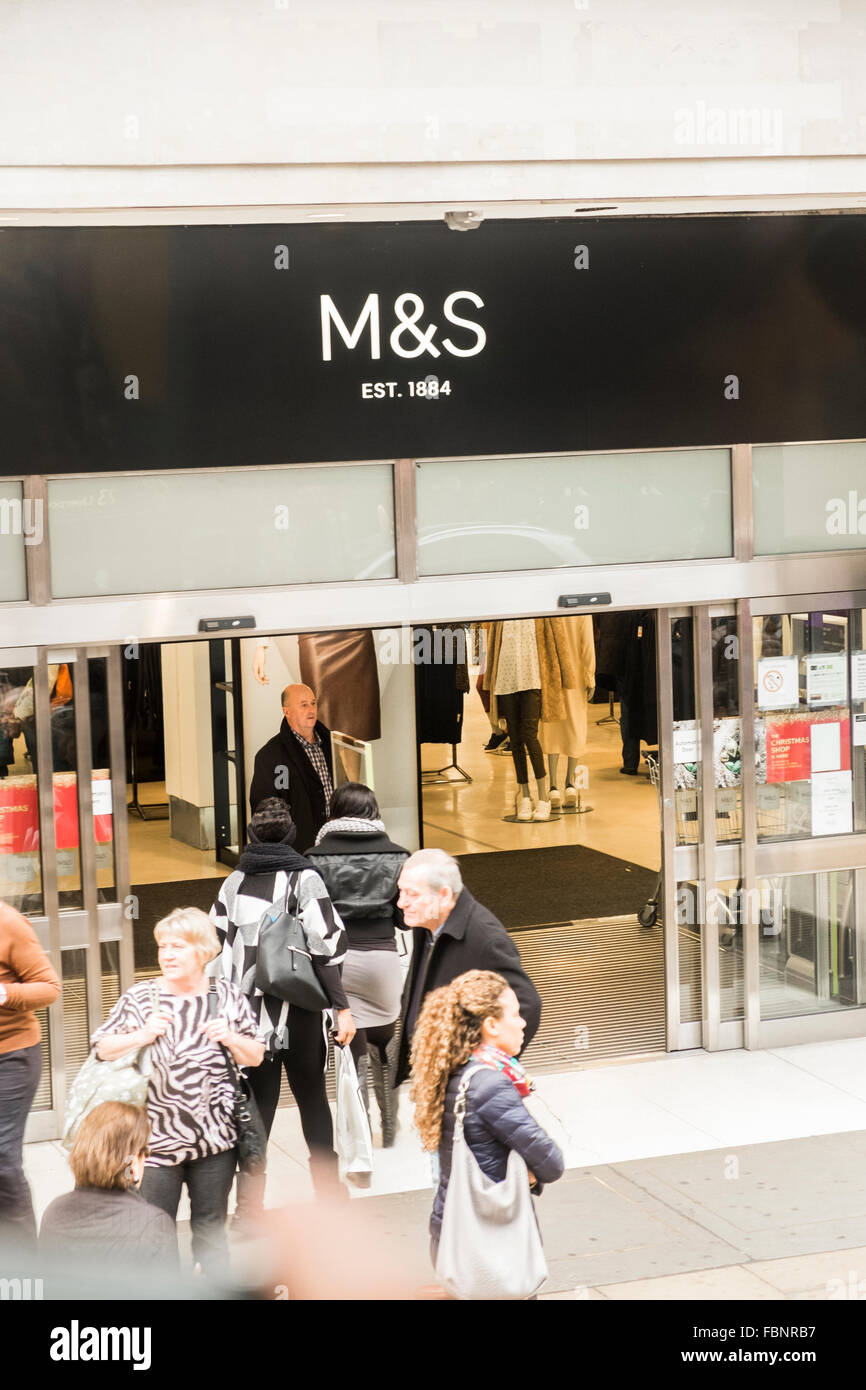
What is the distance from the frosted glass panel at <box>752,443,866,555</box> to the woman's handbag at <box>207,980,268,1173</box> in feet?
14.1

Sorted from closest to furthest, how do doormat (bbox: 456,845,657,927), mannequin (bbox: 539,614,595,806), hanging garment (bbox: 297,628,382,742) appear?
hanging garment (bbox: 297,628,382,742) < doormat (bbox: 456,845,657,927) < mannequin (bbox: 539,614,595,806)

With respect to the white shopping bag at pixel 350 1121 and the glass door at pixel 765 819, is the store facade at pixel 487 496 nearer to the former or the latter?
the glass door at pixel 765 819

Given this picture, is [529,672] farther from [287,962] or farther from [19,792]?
[287,962]

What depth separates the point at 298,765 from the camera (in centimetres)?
957

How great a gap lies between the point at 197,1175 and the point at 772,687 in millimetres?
4414

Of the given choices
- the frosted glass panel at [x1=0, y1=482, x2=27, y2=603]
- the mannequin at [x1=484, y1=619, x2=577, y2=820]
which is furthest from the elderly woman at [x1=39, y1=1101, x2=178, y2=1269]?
the mannequin at [x1=484, y1=619, x2=577, y2=820]

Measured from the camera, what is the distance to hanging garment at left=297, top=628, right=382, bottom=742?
413 inches

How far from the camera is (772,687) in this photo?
8.49 m

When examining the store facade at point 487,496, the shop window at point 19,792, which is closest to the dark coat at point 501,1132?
the store facade at point 487,496

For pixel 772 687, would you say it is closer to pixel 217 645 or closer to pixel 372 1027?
pixel 372 1027

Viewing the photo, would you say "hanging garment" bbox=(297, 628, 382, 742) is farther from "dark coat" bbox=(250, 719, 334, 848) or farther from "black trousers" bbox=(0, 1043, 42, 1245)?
"black trousers" bbox=(0, 1043, 42, 1245)

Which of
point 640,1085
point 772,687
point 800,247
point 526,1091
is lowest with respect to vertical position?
point 640,1085

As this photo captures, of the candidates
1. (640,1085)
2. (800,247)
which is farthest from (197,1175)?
(800,247)

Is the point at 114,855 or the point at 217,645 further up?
the point at 217,645
